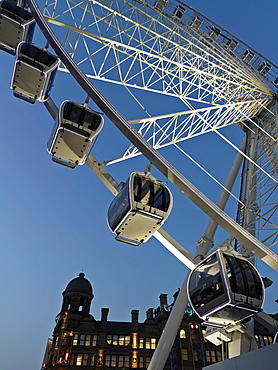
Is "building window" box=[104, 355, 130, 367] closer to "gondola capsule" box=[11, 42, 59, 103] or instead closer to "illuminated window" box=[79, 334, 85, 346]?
"illuminated window" box=[79, 334, 85, 346]

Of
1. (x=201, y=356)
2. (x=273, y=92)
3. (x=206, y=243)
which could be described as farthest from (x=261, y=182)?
(x=201, y=356)

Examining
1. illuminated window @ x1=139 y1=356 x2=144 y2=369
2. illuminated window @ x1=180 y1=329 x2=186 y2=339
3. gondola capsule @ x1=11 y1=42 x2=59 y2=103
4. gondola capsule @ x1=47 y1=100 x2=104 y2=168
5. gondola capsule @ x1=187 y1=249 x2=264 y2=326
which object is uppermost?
gondola capsule @ x1=11 y1=42 x2=59 y2=103

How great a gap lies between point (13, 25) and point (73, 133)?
15.3ft

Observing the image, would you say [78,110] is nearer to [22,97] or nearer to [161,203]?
[22,97]

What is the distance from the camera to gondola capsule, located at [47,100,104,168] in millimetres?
6902

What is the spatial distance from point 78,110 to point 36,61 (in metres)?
2.04

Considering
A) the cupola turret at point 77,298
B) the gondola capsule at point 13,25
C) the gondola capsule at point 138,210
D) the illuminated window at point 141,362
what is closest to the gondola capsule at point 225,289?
the gondola capsule at point 138,210

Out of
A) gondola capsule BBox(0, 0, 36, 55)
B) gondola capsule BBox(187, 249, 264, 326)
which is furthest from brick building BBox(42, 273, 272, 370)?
gondola capsule BBox(0, 0, 36, 55)

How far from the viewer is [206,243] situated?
11586 mm

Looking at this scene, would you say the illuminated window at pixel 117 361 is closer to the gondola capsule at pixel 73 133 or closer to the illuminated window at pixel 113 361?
the illuminated window at pixel 113 361

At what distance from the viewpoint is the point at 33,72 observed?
797 centimetres

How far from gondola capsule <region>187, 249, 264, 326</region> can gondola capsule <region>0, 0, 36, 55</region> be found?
821cm

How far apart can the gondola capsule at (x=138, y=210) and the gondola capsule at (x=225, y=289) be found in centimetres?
134

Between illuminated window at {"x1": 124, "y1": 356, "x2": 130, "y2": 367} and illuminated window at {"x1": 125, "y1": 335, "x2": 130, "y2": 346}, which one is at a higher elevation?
illuminated window at {"x1": 125, "y1": 335, "x2": 130, "y2": 346}
